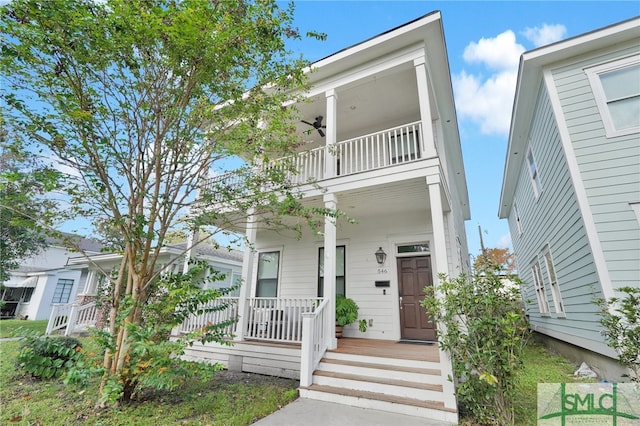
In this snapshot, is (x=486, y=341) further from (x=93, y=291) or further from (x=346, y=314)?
(x=93, y=291)

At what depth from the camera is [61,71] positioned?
3625 mm

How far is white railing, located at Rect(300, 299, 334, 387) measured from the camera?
448 cm

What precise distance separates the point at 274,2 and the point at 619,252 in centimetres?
673

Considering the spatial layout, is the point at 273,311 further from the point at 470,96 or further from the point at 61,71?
the point at 470,96

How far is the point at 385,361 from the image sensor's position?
15.0 ft

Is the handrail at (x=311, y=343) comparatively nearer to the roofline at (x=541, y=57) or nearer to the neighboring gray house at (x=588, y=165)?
the neighboring gray house at (x=588, y=165)

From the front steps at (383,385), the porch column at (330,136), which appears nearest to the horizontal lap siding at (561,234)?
the front steps at (383,385)

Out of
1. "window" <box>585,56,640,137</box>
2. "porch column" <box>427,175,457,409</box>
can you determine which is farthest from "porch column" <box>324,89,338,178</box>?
"window" <box>585,56,640,137</box>

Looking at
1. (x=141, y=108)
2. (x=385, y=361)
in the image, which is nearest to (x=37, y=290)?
(x=141, y=108)

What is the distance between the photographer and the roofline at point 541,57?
5309 millimetres

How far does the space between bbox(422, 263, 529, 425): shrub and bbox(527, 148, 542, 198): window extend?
235 inches

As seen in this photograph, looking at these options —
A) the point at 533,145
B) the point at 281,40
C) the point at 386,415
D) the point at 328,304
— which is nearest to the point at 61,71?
the point at 281,40

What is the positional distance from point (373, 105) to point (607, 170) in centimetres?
493

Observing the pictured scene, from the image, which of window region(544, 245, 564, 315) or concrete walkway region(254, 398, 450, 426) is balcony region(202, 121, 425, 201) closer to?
concrete walkway region(254, 398, 450, 426)
